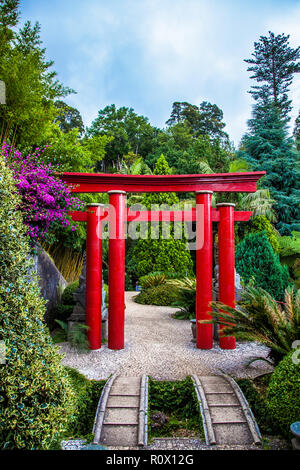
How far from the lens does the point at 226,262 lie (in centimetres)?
521

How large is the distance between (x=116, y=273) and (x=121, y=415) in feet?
7.60

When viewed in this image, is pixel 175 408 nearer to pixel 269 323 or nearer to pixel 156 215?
pixel 269 323

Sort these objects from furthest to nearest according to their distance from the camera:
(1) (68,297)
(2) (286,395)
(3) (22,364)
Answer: (1) (68,297) → (2) (286,395) → (3) (22,364)

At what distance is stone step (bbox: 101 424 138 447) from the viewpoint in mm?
2688

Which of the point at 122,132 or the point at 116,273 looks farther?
the point at 122,132

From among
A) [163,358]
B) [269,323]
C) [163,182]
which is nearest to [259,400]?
[269,323]

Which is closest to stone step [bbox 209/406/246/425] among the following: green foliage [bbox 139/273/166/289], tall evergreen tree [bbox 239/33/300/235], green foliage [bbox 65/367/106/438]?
green foliage [bbox 65/367/106/438]

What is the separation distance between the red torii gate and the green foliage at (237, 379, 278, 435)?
1377 mm

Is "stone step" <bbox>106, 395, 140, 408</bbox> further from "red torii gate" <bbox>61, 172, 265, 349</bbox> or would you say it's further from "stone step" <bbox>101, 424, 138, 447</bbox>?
"red torii gate" <bbox>61, 172, 265, 349</bbox>

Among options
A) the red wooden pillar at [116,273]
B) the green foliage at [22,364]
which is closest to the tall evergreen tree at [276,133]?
the red wooden pillar at [116,273]

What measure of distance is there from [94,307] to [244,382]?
2.59 metres

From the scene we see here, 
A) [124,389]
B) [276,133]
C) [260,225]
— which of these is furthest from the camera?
[276,133]

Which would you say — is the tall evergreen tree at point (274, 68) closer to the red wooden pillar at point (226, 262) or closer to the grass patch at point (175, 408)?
the red wooden pillar at point (226, 262)

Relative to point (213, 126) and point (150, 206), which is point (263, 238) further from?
point (213, 126)
